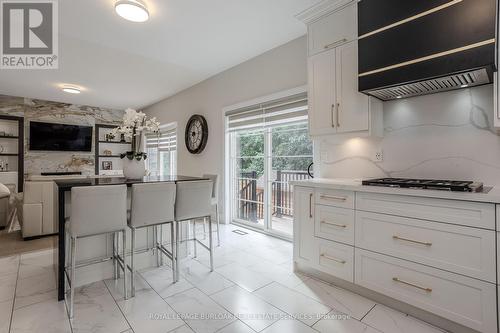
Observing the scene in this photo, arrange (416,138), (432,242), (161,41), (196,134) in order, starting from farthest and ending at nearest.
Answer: (196,134) → (161,41) → (416,138) → (432,242)

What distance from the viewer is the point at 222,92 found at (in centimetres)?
437

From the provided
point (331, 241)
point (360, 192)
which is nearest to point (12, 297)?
point (331, 241)

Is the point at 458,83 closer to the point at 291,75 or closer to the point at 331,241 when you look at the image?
the point at 331,241

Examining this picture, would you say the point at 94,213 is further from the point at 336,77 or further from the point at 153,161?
the point at 153,161

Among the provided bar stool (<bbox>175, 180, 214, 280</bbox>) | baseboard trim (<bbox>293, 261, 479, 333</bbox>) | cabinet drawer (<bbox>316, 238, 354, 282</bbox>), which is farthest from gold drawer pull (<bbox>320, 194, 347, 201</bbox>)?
bar stool (<bbox>175, 180, 214, 280</bbox>)

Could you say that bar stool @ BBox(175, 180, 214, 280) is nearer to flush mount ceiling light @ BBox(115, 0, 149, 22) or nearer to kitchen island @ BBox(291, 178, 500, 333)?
kitchen island @ BBox(291, 178, 500, 333)

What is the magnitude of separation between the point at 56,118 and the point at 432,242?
27.1ft

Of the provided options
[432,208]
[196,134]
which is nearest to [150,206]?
[432,208]

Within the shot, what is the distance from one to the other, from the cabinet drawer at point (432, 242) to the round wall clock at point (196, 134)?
11.1ft

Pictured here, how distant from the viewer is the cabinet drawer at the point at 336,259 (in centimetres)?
205

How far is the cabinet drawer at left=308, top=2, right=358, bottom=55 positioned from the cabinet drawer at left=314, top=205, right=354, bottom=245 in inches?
63.4

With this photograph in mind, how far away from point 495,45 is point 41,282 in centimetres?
404

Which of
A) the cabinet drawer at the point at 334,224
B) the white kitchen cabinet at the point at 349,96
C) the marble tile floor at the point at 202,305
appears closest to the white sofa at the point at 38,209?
the marble tile floor at the point at 202,305

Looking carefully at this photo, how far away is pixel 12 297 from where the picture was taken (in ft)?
6.65
